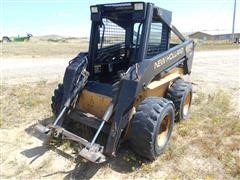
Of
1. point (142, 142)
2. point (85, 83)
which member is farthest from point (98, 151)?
point (85, 83)

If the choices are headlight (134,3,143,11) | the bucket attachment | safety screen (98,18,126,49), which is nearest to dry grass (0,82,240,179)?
the bucket attachment

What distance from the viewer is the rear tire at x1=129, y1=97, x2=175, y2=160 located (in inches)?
160

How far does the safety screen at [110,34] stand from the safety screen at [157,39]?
2.19 feet

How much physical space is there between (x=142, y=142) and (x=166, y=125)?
804mm

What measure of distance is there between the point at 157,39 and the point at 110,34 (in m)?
0.83

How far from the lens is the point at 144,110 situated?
4.16 m

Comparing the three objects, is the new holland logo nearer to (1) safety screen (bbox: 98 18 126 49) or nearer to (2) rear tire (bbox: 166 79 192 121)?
(2) rear tire (bbox: 166 79 192 121)

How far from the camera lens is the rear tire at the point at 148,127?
13.3 feet

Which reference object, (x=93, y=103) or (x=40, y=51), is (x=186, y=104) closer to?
(x=93, y=103)

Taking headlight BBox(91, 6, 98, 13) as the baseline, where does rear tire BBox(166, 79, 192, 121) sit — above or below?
below

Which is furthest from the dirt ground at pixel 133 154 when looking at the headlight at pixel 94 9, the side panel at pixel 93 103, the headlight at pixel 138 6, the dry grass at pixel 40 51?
the dry grass at pixel 40 51

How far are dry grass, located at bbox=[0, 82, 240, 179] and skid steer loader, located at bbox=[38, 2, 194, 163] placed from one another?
0.74 ft

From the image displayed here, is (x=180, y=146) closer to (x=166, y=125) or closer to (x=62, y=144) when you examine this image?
(x=166, y=125)

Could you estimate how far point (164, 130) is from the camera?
4773mm
